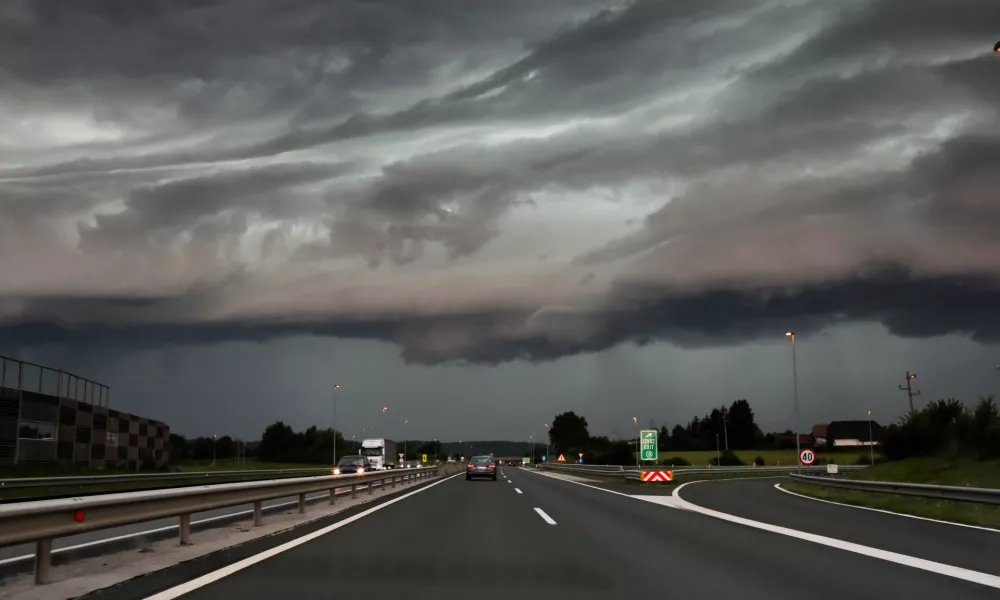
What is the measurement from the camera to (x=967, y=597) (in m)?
7.75

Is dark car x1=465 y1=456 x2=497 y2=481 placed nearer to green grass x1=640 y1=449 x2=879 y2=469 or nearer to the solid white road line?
the solid white road line

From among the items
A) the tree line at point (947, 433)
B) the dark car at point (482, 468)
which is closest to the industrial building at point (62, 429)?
the dark car at point (482, 468)

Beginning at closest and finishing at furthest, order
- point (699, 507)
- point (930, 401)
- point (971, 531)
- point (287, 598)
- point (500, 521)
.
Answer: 1. point (287, 598)
2. point (971, 531)
3. point (500, 521)
4. point (699, 507)
5. point (930, 401)

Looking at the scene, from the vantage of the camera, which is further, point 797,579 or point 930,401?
point 930,401

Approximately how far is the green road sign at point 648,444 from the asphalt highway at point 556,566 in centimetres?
2590

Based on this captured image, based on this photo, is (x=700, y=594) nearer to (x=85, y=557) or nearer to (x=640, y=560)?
(x=640, y=560)

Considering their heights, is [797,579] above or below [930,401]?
below

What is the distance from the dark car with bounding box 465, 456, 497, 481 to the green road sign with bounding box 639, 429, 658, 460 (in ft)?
25.7

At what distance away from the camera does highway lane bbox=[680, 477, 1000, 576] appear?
11039mm

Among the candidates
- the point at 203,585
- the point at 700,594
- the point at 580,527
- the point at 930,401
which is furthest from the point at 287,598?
the point at 930,401

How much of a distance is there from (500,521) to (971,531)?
8.51 metres

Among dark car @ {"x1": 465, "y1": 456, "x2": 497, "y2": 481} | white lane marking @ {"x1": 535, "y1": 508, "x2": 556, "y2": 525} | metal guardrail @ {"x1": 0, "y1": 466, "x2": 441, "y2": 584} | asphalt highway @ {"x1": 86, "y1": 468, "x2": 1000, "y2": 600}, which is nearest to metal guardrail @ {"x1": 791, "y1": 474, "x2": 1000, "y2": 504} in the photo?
asphalt highway @ {"x1": 86, "y1": 468, "x2": 1000, "y2": 600}

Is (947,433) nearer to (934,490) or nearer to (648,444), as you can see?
(648,444)

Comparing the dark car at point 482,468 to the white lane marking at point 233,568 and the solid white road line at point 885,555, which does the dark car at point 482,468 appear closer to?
the solid white road line at point 885,555
